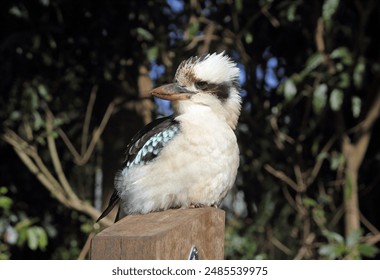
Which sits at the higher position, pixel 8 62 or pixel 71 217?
pixel 8 62

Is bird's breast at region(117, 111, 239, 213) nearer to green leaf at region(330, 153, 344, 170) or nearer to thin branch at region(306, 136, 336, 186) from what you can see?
green leaf at region(330, 153, 344, 170)

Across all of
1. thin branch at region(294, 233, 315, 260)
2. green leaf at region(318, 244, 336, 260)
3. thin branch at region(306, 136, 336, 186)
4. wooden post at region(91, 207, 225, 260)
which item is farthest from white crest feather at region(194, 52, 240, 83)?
thin branch at region(294, 233, 315, 260)

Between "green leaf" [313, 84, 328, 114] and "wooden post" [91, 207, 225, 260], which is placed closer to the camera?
"wooden post" [91, 207, 225, 260]

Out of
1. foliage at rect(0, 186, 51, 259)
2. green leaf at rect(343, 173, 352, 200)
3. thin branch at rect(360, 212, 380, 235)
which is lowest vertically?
thin branch at rect(360, 212, 380, 235)

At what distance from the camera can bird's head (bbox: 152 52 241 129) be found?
2.70 m

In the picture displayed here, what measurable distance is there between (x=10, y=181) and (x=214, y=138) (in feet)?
7.92

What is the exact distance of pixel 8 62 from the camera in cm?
396

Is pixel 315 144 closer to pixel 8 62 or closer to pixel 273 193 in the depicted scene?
pixel 273 193

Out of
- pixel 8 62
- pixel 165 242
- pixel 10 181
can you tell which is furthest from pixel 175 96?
pixel 10 181

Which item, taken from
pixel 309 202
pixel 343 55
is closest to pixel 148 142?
pixel 343 55

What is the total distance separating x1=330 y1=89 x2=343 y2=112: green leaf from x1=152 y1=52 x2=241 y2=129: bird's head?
3.01 feet

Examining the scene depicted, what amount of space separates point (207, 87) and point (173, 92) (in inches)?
6.7

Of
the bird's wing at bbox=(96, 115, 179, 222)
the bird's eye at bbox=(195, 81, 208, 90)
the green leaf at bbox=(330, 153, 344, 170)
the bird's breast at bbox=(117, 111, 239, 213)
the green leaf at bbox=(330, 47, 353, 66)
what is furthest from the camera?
the green leaf at bbox=(330, 153, 344, 170)

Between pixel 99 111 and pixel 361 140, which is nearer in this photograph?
pixel 361 140
